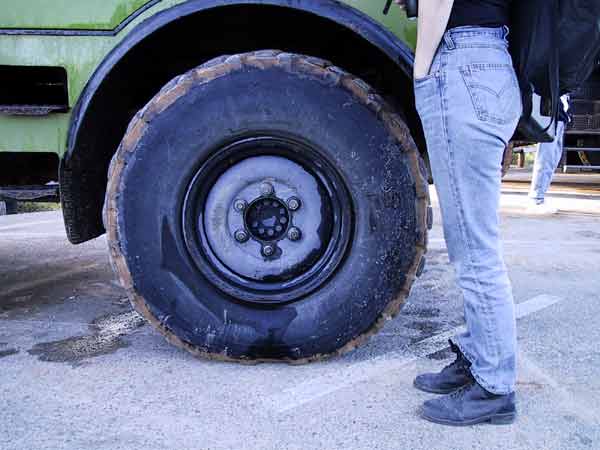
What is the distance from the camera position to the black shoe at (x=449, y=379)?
5.91 feet

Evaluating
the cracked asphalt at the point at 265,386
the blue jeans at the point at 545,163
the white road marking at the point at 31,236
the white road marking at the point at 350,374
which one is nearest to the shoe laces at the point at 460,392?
the cracked asphalt at the point at 265,386

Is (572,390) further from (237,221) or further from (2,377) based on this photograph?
(2,377)

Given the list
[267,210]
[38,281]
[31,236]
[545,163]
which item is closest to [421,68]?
[267,210]

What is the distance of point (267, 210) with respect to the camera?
6.65ft

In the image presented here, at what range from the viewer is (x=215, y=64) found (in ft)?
6.14

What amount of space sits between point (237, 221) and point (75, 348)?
2.80 feet

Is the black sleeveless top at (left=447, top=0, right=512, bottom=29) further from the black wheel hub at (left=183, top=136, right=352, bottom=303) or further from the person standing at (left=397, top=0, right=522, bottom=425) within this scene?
the black wheel hub at (left=183, top=136, right=352, bottom=303)

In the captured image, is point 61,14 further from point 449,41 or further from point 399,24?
point 449,41

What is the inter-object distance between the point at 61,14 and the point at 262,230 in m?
1.02

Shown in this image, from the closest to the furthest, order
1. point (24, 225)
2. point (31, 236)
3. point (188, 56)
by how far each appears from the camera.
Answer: point (188, 56) → point (31, 236) → point (24, 225)

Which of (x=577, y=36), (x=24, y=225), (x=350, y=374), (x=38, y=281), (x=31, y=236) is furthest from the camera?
Result: (x=24, y=225)

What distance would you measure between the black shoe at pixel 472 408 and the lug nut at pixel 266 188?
0.85 meters

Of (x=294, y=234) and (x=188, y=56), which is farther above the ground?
(x=188, y=56)

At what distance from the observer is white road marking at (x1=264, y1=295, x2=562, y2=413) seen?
1.74m
